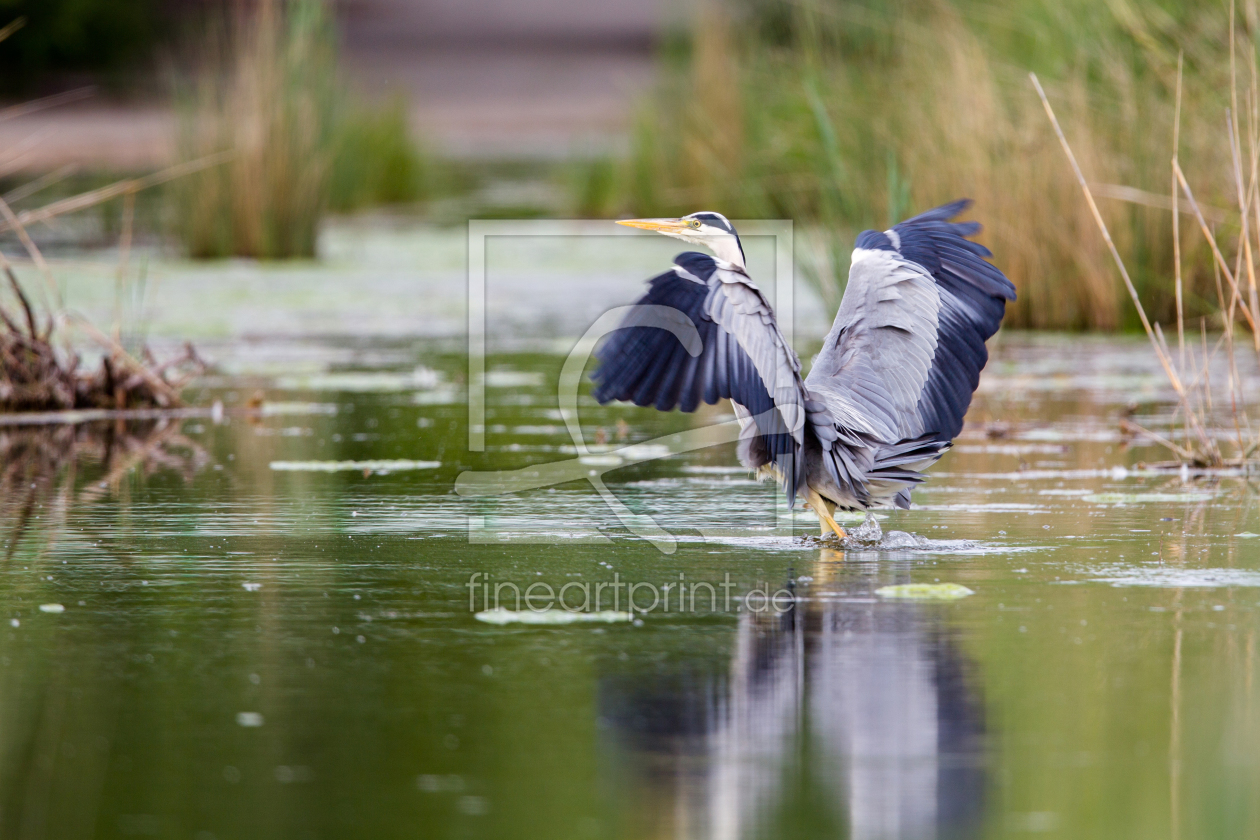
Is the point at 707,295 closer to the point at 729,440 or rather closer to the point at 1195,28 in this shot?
the point at 729,440

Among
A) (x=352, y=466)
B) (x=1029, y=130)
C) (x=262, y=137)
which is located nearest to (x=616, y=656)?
(x=352, y=466)

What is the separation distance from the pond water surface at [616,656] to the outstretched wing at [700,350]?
1.63 feet

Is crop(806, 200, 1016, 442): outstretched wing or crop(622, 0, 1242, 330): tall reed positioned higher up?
crop(622, 0, 1242, 330): tall reed

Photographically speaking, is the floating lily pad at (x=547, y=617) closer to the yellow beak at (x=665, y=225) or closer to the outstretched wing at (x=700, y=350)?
the outstretched wing at (x=700, y=350)

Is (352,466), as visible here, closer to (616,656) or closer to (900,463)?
(900,463)

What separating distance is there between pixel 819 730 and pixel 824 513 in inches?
73.9

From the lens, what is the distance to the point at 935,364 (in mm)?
5246

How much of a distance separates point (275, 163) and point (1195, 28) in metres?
7.24

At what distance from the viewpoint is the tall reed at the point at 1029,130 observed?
30.6 feet

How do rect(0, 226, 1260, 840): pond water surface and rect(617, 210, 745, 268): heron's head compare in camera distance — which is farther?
rect(617, 210, 745, 268): heron's head

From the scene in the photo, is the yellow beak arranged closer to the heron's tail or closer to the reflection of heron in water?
the heron's tail

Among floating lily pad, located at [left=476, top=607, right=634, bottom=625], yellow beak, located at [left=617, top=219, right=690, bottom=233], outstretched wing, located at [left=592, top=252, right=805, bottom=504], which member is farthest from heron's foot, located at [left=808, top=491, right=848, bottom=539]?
floating lily pad, located at [left=476, top=607, right=634, bottom=625]

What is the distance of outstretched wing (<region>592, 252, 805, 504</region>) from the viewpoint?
4.41m

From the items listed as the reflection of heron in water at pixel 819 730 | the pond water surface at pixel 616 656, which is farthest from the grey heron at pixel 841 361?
the reflection of heron in water at pixel 819 730
